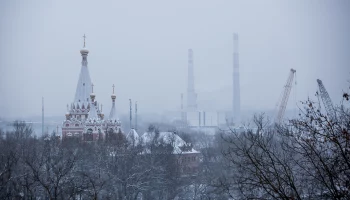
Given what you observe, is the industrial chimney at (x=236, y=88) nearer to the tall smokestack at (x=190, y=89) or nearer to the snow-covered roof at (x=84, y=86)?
the tall smokestack at (x=190, y=89)

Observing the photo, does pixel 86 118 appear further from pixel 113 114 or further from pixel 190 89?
pixel 190 89

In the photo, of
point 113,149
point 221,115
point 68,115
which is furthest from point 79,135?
point 221,115

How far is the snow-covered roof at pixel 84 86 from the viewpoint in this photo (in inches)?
1686

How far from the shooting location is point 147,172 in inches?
1048

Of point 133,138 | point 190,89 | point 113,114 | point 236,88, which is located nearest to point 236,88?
point 236,88

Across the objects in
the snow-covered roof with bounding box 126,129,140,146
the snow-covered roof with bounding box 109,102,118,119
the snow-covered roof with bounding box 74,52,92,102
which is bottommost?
the snow-covered roof with bounding box 126,129,140,146

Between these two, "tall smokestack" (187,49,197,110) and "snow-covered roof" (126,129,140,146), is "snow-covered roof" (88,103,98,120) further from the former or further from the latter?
"tall smokestack" (187,49,197,110)

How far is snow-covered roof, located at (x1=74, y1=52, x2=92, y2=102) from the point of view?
1686 inches

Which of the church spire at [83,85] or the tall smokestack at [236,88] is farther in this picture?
the tall smokestack at [236,88]

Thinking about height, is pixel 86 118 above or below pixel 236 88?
below

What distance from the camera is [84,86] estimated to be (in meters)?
43.1

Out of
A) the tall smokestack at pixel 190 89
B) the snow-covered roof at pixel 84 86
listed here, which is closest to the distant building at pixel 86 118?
the snow-covered roof at pixel 84 86

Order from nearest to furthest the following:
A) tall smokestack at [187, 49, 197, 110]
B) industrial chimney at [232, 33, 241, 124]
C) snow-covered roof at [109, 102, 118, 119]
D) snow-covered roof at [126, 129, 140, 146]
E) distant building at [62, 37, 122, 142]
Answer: snow-covered roof at [126, 129, 140, 146] < distant building at [62, 37, 122, 142] < snow-covered roof at [109, 102, 118, 119] < industrial chimney at [232, 33, 241, 124] < tall smokestack at [187, 49, 197, 110]

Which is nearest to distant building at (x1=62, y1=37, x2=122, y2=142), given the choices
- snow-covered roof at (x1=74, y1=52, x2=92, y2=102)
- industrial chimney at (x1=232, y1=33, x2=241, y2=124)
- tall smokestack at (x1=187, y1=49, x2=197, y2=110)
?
snow-covered roof at (x1=74, y1=52, x2=92, y2=102)
